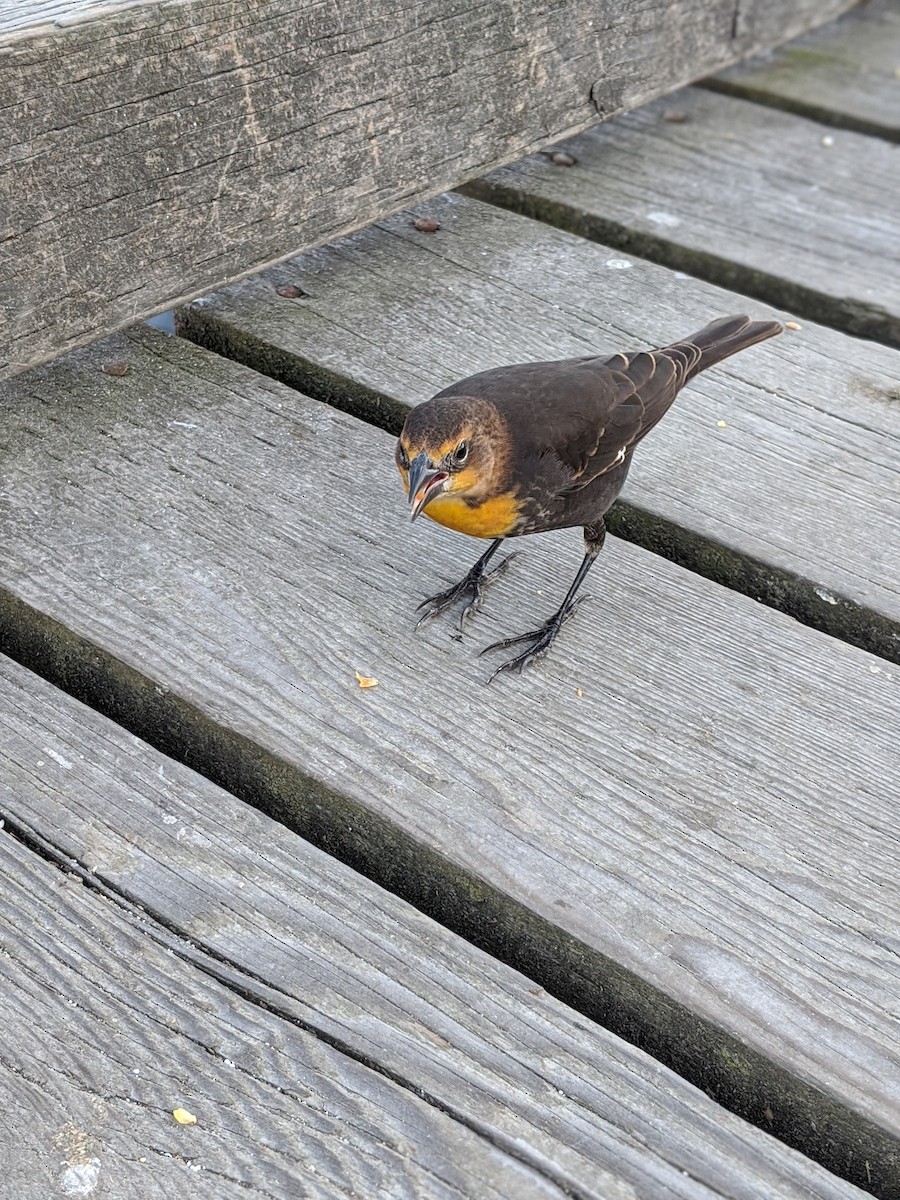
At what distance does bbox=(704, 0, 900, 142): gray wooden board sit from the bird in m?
1.80

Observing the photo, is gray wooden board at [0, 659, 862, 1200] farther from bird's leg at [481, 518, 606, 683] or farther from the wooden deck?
bird's leg at [481, 518, 606, 683]

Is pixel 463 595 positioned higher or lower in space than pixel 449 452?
lower

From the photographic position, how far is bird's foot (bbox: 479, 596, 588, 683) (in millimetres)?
2092

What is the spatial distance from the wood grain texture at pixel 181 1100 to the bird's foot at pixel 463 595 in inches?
30.9

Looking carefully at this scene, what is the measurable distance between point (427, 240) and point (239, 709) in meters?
1.60

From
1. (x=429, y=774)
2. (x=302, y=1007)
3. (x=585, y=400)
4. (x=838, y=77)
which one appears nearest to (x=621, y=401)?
(x=585, y=400)

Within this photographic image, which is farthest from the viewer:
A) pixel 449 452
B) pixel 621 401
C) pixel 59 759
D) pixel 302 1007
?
pixel 621 401

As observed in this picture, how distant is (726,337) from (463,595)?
858 mm

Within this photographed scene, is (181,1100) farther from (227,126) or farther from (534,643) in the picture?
(227,126)

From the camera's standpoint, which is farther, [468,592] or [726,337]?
[726,337]

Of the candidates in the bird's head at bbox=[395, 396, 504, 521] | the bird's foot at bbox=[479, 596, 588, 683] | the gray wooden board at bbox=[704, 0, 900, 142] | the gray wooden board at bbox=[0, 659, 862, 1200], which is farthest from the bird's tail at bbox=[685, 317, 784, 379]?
the gray wooden board at bbox=[704, 0, 900, 142]

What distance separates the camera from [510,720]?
78.5 inches

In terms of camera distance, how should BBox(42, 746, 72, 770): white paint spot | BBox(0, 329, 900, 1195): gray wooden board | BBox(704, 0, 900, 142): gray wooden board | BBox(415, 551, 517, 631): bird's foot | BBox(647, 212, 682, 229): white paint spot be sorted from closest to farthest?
BBox(0, 329, 900, 1195): gray wooden board, BBox(42, 746, 72, 770): white paint spot, BBox(415, 551, 517, 631): bird's foot, BBox(647, 212, 682, 229): white paint spot, BBox(704, 0, 900, 142): gray wooden board

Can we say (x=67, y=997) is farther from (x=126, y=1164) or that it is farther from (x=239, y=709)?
(x=239, y=709)
